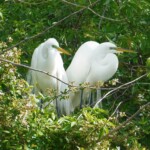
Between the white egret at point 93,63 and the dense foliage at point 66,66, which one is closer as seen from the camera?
the dense foliage at point 66,66

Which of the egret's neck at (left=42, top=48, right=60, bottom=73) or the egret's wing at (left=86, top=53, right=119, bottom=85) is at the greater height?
the egret's neck at (left=42, top=48, right=60, bottom=73)

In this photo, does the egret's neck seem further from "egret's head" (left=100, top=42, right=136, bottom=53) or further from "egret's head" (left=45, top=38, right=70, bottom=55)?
"egret's head" (left=100, top=42, right=136, bottom=53)

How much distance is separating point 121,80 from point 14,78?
156 centimetres

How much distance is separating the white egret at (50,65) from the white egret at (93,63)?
6.3 inches

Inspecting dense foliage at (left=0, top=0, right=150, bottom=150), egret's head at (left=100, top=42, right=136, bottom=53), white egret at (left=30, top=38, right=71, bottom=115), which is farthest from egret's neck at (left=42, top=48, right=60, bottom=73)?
egret's head at (left=100, top=42, right=136, bottom=53)

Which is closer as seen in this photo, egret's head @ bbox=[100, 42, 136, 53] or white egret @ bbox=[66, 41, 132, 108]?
egret's head @ bbox=[100, 42, 136, 53]

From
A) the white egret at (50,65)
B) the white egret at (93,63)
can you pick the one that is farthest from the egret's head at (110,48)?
the white egret at (50,65)

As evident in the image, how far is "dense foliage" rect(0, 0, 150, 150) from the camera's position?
9.37 ft

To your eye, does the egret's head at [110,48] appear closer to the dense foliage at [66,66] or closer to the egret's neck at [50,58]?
the dense foliage at [66,66]

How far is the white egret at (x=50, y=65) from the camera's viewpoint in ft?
14.6

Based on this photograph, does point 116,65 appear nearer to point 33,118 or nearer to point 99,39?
point 99,39

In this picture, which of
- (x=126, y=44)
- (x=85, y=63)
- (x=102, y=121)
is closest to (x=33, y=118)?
(x=102, y=121)

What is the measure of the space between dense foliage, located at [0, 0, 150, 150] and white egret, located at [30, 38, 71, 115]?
0.09 m

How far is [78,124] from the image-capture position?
290cm
